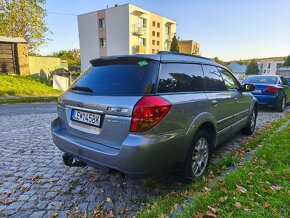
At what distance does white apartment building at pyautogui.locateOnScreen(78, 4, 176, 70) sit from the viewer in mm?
35812

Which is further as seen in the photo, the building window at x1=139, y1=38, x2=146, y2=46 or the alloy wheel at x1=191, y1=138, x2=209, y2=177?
the building window at x1=139, y1=38, x2=146, y2=46

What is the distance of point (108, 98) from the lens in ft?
8.03

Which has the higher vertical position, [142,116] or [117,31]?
[117,31]

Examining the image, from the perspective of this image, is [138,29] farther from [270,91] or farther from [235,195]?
[235,195]

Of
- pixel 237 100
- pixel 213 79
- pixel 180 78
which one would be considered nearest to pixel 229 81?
pixel 237 100

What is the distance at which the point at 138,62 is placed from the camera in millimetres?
2635

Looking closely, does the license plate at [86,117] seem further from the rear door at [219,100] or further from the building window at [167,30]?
the building window at [167,30]

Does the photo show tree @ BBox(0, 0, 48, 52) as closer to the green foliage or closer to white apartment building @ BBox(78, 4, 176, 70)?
white apartment building @ BBox(78, 4, 176, 70)

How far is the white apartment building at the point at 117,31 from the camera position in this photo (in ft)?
117

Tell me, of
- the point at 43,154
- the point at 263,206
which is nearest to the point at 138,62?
the point at 263,206

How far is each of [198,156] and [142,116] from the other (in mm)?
1349

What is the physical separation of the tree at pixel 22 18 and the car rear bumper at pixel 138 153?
93.3 ft

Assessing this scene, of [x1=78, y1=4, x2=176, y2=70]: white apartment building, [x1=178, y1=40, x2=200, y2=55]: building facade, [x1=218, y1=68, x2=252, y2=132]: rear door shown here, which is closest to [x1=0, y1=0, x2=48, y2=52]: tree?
[x1=78, y1=4, x2=176, y2=70]: white apartment building

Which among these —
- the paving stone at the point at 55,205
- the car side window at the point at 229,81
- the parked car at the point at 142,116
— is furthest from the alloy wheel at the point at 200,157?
the paving stone at the point at 55,205
